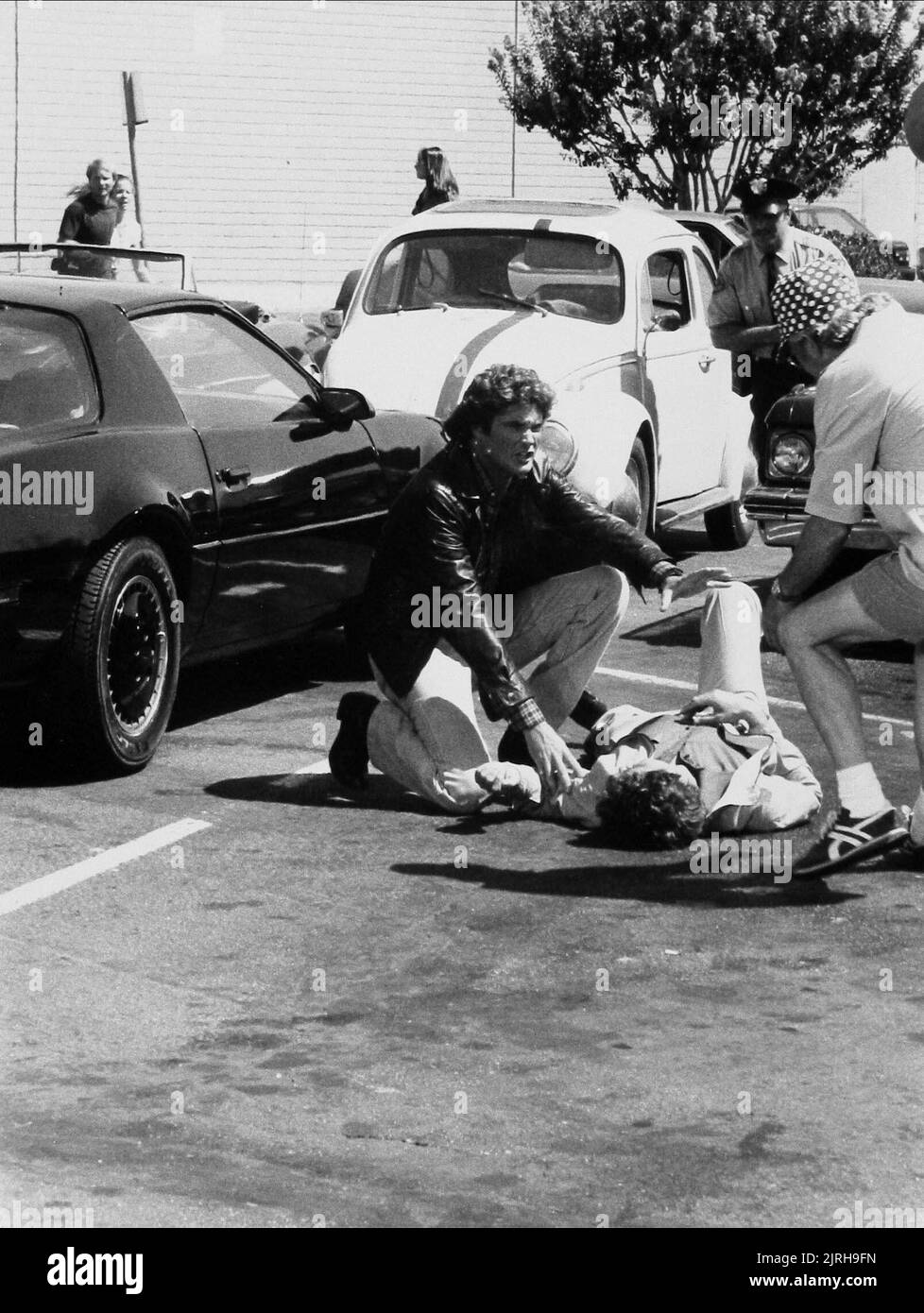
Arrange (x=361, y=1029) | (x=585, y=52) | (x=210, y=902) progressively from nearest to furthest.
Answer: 1. (x=361, y=1029)
2. (x=210, y=902)
3. (x=585, y=52)

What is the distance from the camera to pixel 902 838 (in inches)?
256

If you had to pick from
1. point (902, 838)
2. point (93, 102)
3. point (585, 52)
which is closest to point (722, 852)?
point (902, 838)

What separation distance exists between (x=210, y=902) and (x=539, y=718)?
1.21 meters

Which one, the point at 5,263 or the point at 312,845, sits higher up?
the point at 5,263

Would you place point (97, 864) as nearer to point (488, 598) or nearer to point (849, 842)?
point (488, 598)

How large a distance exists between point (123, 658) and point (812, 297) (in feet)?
8.39

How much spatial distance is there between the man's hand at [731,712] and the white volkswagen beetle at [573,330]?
374 cm

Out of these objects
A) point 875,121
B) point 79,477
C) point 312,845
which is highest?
point 875,121

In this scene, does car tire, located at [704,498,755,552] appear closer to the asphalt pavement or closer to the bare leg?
the asphalt pavement

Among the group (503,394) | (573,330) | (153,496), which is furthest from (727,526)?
(503,394)

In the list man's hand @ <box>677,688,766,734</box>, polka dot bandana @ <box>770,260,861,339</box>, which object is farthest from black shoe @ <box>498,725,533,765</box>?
polka dot bandana @ <box>770,260,861,339</box>

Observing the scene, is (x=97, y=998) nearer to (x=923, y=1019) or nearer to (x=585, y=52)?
(x=923, y=1019)

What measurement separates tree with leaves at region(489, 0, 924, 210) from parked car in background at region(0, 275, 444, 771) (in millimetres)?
23872

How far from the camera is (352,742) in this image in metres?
Answer: 7.48
